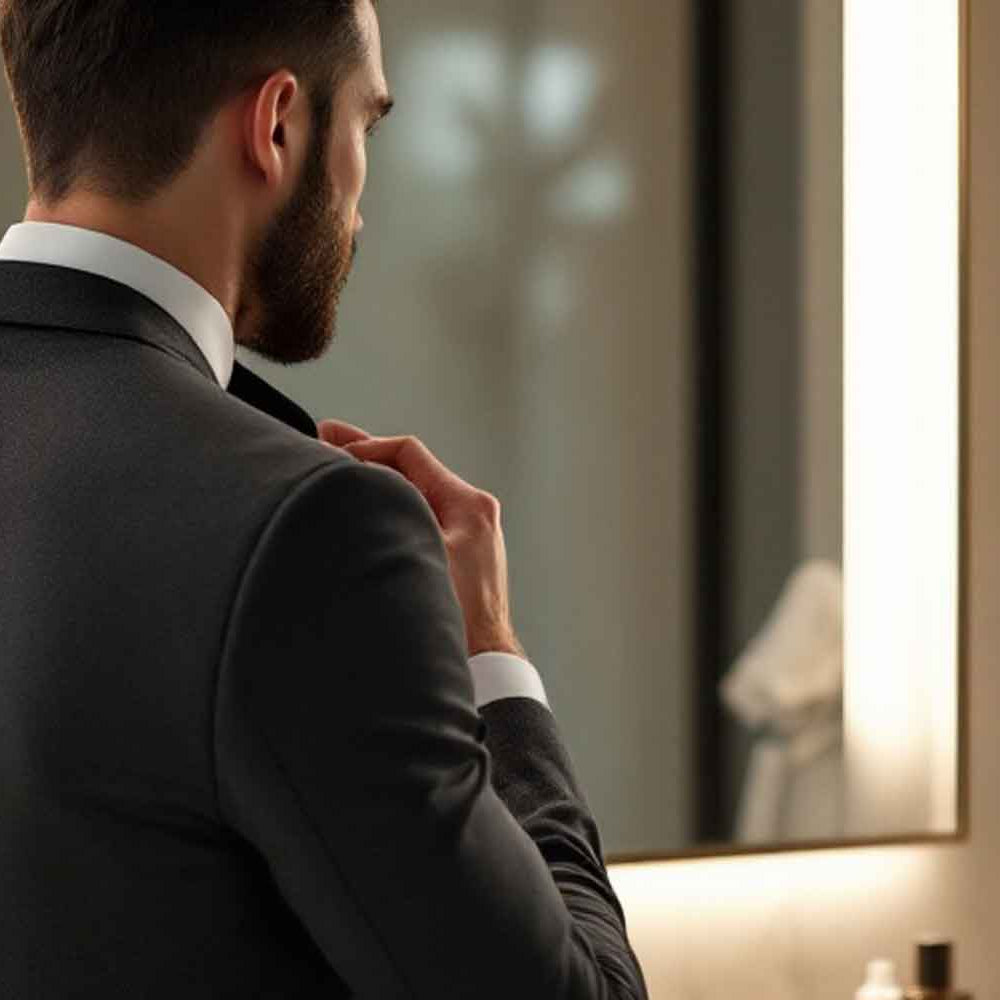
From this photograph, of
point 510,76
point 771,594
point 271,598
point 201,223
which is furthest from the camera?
point 771,594

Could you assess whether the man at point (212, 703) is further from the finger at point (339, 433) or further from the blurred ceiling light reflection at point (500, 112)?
the blurred ceiling light reflection at point (500, 112)

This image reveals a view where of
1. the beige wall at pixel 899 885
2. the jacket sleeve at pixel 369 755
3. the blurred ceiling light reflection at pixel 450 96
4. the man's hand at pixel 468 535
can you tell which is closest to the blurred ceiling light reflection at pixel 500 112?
the blurred ceiling light reflection at pixel 450 96

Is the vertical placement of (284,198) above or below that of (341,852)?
above

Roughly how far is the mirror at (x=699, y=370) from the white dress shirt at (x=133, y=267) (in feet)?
1.72

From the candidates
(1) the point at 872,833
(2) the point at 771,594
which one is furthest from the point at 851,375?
(1) the point at 872,833

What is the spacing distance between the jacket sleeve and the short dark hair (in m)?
0.15

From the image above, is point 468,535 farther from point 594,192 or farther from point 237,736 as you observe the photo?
point 594,192

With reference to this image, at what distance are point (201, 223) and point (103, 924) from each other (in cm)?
23

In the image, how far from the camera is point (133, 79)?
67 centimetres

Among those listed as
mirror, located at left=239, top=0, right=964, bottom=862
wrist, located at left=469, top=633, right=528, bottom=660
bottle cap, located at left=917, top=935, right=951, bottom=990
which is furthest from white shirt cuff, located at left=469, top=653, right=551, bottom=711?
bottle cap, located at left=917, top=935, right=951, bottom=990

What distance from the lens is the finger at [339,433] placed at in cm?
82

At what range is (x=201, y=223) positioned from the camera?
67 cm

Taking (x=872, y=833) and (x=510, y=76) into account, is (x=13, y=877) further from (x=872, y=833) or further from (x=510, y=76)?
(x=872, y=833)

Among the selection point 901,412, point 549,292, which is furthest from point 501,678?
point 901,412
